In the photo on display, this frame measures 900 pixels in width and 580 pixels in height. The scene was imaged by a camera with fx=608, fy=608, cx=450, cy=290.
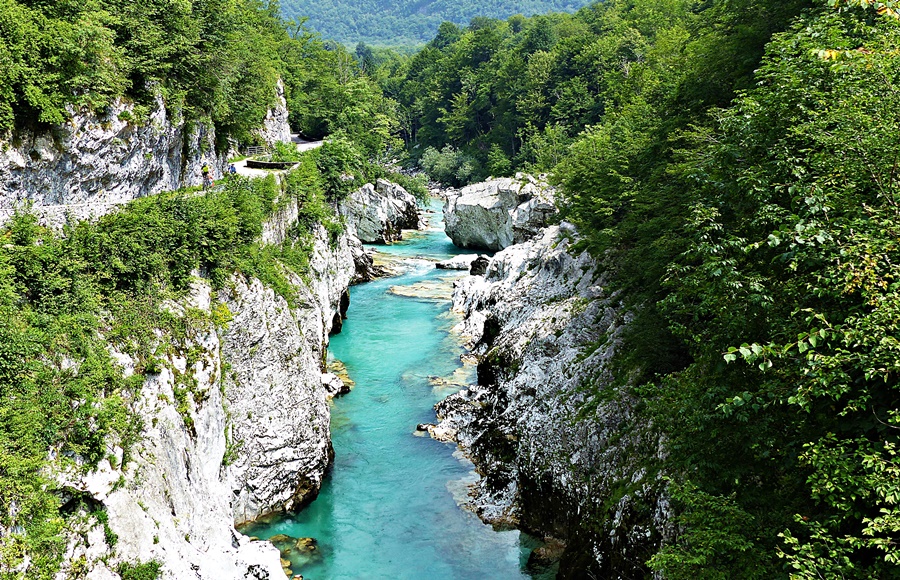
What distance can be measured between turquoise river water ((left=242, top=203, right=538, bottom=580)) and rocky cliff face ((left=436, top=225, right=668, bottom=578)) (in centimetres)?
104

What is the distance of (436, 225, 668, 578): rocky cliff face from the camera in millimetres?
12828

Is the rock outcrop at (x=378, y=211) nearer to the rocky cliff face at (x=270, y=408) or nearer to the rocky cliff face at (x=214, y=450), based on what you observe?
the rocky cliff face at (x=214, y=450)

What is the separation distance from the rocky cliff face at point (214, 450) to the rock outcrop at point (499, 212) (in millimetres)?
22269

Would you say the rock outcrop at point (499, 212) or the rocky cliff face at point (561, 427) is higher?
the rock outcrop at point (499, 212)

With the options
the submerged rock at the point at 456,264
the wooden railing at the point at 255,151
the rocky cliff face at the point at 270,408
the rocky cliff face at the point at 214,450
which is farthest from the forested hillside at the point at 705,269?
the submerged rock at the point at 456,264

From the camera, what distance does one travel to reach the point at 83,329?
11.3 meters

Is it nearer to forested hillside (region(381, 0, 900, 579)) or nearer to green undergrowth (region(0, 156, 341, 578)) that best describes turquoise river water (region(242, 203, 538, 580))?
forested hillside (region(381, 0, 900, 579))

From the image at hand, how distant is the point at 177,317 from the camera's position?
1394cm

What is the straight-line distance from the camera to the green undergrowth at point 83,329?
8.96 m

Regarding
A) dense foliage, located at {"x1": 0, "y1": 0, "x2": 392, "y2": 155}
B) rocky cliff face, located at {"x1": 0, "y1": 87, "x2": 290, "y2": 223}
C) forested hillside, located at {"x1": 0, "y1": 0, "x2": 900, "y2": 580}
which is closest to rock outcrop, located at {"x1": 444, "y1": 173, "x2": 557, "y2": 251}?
forested hillside, located at {"x1": 0, "y1": 0, "x2": 900, "y2": 580}

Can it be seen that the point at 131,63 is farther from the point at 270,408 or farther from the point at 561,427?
the point at 561,427

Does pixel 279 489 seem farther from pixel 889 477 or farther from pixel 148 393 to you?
pixel 889 477

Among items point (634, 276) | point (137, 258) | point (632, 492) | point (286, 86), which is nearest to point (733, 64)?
point (634, 276)

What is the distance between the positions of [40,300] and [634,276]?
14531 millimetres
